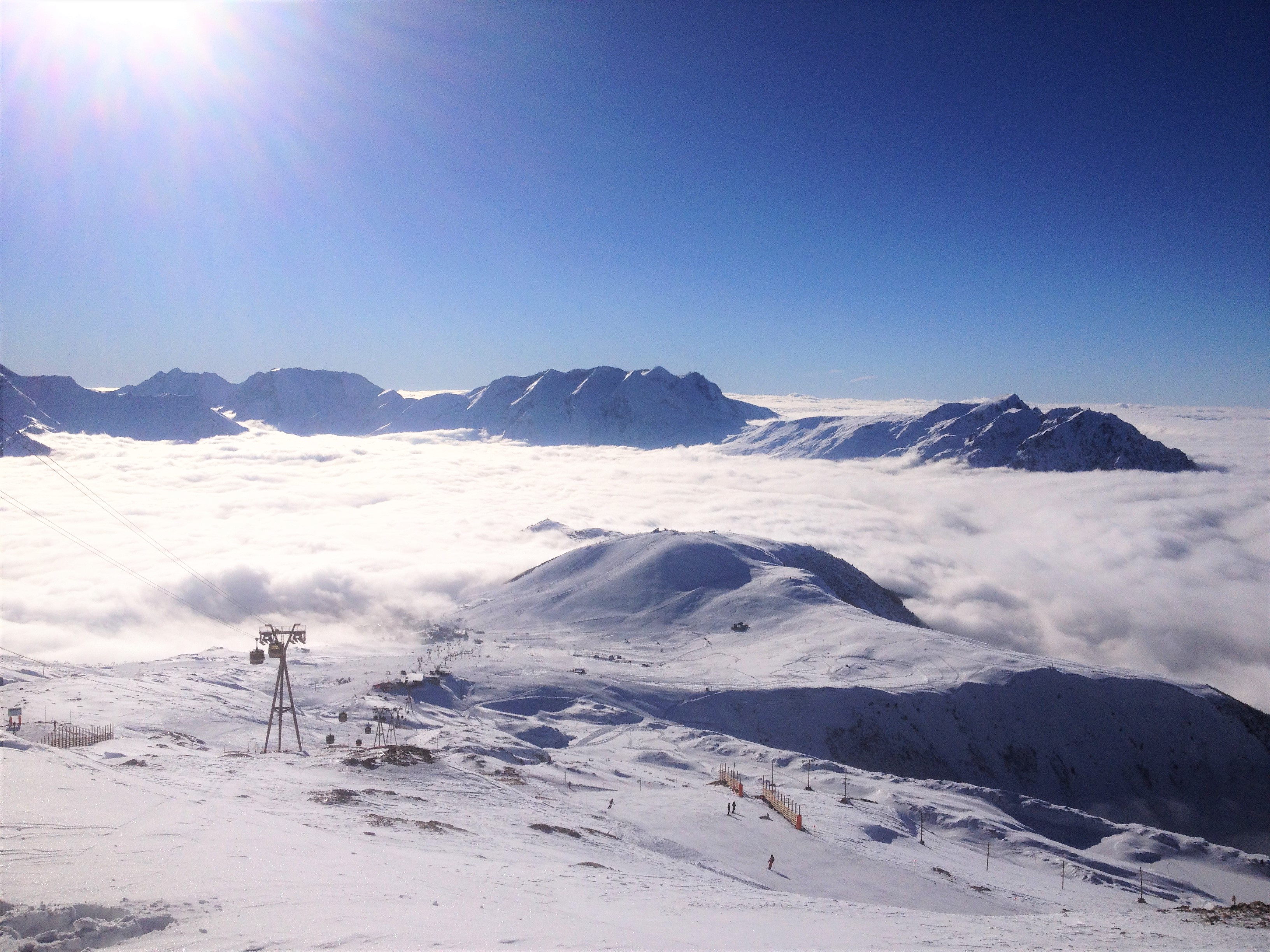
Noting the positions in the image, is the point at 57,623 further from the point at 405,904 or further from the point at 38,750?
the point at 405,904

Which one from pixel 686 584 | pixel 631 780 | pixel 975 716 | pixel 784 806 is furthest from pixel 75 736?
pixel 686 584

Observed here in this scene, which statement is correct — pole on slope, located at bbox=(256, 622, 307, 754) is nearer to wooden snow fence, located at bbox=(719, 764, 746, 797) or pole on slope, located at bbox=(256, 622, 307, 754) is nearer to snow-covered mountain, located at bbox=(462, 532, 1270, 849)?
wooden snow fence, located at bbox=(719, 764, 746, 797)

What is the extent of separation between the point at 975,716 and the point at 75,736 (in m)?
71.8

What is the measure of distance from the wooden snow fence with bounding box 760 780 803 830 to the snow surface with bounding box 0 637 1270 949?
0.88 meters

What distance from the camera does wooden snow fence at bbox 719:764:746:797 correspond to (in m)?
38.8

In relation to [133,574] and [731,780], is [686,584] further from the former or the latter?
[133,574]

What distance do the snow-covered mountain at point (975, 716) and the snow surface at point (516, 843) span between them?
30.4 feet

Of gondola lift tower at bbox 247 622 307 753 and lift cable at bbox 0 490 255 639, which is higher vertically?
gondola lift tower at bbox 247 622 307 753

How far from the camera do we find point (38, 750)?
21.0 meters

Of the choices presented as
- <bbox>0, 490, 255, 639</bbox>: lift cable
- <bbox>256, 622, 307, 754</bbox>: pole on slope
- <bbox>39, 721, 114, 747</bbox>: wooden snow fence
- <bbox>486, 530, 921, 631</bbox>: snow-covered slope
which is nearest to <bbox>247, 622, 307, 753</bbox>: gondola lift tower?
<bbox>256, 622, 307, 754</bbox>: pole on slope

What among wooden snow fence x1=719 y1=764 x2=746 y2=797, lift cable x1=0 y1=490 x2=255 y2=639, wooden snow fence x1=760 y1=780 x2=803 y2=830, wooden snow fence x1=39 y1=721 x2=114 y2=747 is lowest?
lift cable x1=0 y1=490 x2=255 y2=639

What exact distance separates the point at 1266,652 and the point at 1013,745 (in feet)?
473

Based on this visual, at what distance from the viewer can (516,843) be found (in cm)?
2211

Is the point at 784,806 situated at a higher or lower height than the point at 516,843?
lower
